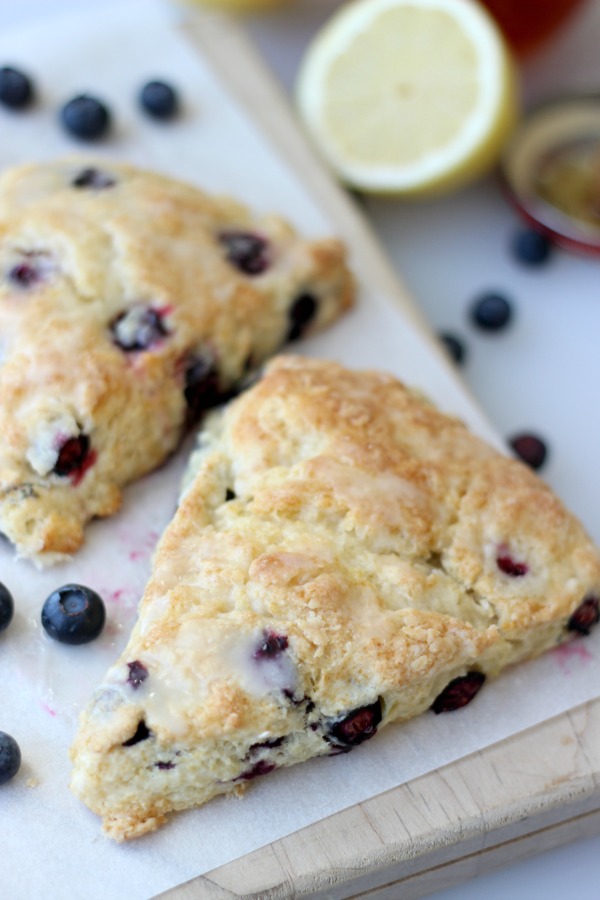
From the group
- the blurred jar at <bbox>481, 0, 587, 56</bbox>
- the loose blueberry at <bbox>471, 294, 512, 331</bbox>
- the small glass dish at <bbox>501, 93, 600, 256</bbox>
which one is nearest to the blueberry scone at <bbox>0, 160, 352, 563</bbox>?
the loose blueberry at <bbox>471, 294, 512, 331</bbox>

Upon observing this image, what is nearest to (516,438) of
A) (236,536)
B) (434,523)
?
(434,523)

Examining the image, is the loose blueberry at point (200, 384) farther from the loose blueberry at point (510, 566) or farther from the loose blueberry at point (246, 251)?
the loose blueberry at point (510, 566)

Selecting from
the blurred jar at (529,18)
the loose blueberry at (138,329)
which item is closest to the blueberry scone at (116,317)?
the loose blueberry at (138,329)

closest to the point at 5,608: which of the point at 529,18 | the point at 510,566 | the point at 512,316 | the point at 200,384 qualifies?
the point at 200,384

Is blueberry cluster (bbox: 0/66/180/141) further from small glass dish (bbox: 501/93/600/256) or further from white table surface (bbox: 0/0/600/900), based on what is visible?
small glass dish (bbox: 501/93/600/256)

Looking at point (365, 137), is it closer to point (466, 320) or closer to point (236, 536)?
point (466, 320)

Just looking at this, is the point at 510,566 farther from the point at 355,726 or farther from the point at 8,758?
the point at 8,758
